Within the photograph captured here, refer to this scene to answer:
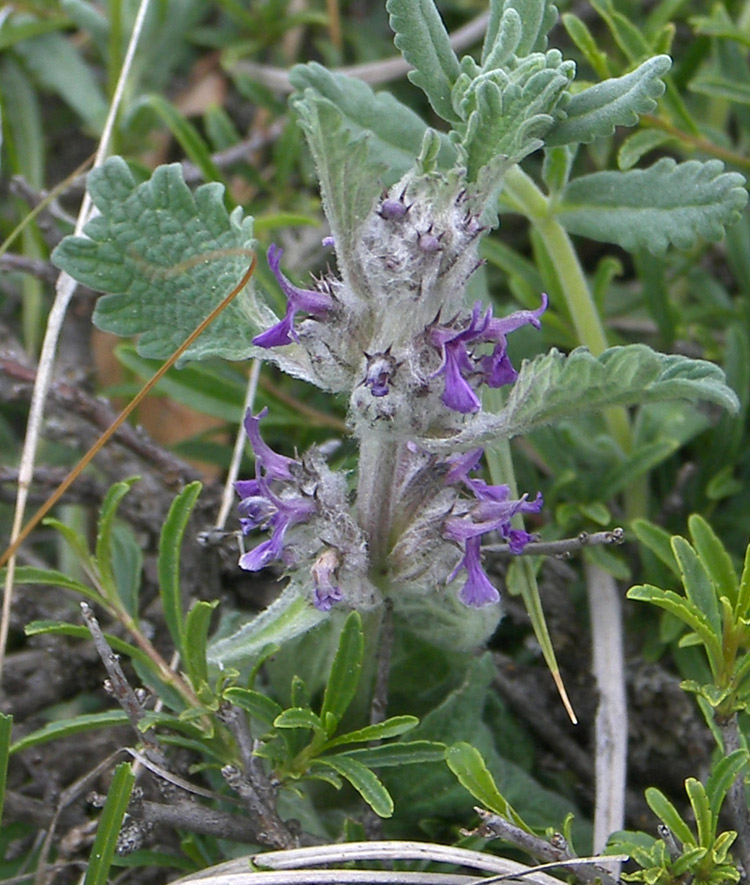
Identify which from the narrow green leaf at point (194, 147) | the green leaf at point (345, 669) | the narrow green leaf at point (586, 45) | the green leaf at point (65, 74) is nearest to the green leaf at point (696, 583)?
the green leaf at point (345, 669)

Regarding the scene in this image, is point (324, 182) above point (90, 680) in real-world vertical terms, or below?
above

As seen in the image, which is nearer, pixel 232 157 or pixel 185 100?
pixel 232 157

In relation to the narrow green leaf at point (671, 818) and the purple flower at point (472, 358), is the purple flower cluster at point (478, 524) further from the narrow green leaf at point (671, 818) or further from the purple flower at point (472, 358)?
the narrow green leaf at point (671, 818)

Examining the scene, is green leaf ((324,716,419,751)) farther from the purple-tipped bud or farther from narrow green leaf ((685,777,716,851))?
the purple-tipped bud

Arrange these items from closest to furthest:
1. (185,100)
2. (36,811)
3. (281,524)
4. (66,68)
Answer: (281,524) → (36,811) → (66,68) → (185,100)

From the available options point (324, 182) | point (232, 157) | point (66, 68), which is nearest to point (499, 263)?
point (232, 157)

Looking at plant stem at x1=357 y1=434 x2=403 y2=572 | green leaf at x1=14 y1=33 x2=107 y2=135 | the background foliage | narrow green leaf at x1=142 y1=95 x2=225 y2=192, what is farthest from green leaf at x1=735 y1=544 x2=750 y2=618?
green leaf at x1=14 y1=33 x2=107 y2=135

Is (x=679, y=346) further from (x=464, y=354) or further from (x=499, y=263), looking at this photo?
(x=464, y=354)

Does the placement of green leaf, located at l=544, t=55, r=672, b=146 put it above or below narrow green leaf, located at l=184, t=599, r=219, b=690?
above
